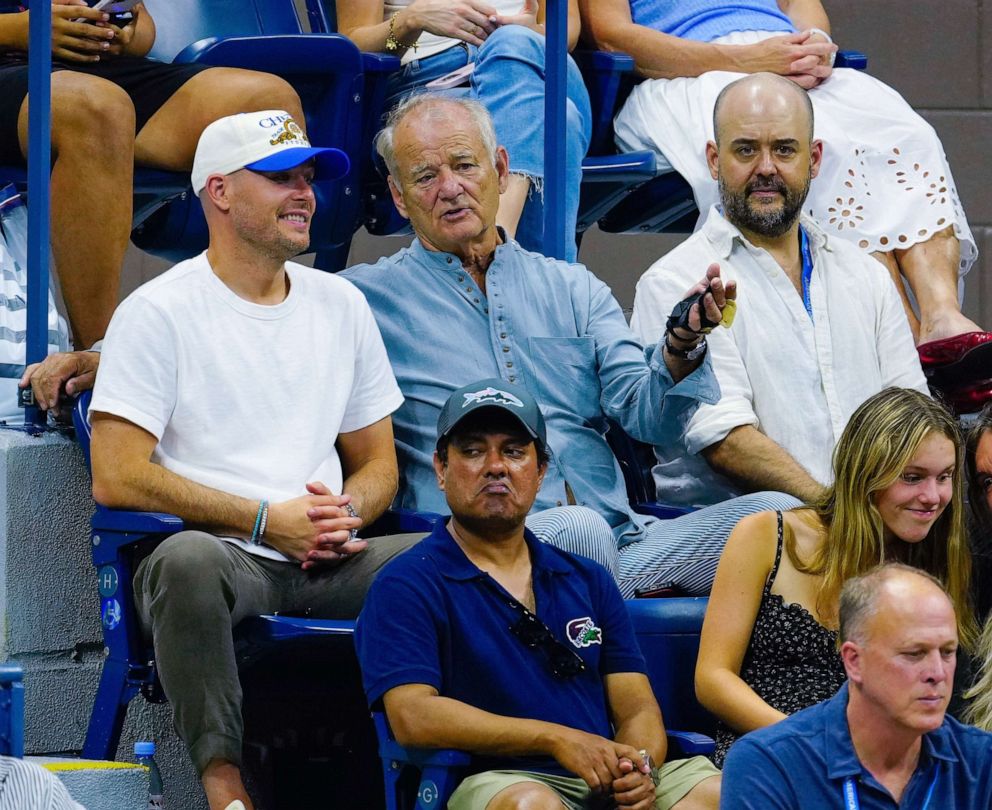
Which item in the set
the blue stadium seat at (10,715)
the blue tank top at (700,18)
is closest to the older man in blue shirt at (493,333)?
the blue tank top at (700,18)

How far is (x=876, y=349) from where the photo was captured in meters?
3.73

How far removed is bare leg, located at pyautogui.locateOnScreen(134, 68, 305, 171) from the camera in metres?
3.61

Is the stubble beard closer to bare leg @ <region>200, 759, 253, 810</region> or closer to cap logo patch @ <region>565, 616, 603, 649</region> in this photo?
cap logo patch @ <region>565, 616, 603, 649</region>

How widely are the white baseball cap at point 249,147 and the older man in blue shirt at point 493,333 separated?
0.97 feet

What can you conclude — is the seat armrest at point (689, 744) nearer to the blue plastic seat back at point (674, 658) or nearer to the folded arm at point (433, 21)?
the blue plastic seat back at point (674, 658)

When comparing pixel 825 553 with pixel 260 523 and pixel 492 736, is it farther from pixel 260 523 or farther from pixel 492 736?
pixel 260 523

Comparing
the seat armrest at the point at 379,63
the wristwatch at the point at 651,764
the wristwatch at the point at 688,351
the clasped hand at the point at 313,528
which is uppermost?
the seat armrest at the point at 379,63

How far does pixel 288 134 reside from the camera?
327 centimetres

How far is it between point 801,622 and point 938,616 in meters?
0.62

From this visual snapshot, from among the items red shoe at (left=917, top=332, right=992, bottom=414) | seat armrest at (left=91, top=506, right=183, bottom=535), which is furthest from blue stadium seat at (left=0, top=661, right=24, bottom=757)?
red shoe at (left=917, top=332, right=992, bottom=414)

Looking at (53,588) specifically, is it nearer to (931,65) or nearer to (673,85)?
(673,85)

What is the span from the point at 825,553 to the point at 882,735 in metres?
0.65

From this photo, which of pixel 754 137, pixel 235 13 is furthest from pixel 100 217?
pixel 754 137

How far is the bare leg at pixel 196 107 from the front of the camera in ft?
11.9
